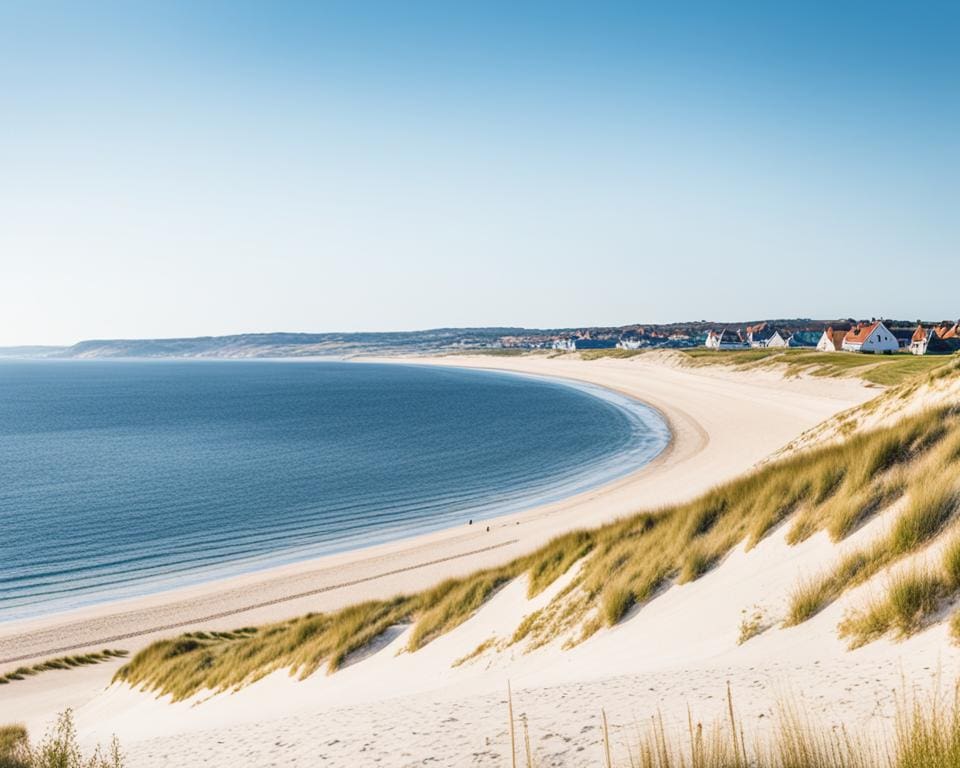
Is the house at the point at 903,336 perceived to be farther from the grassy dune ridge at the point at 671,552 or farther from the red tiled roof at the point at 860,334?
the grassy dune ridge at the point at 671,552

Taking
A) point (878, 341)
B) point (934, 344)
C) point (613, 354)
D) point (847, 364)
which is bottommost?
point (847, 364)

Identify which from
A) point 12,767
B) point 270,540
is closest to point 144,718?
point 12,767

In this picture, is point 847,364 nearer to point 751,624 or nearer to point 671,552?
point 671,552

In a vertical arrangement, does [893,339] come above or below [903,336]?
below

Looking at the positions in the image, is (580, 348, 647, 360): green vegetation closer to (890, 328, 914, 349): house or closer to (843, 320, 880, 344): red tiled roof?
(843, 320, 880, 344): red tiled roof

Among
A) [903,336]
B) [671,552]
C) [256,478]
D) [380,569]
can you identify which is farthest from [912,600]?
[903,336]

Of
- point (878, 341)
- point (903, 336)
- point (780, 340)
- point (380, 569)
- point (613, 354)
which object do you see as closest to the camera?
point (380, 569)

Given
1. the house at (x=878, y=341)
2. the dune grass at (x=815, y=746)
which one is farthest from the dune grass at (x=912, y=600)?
the house at (x=878, y=341)
